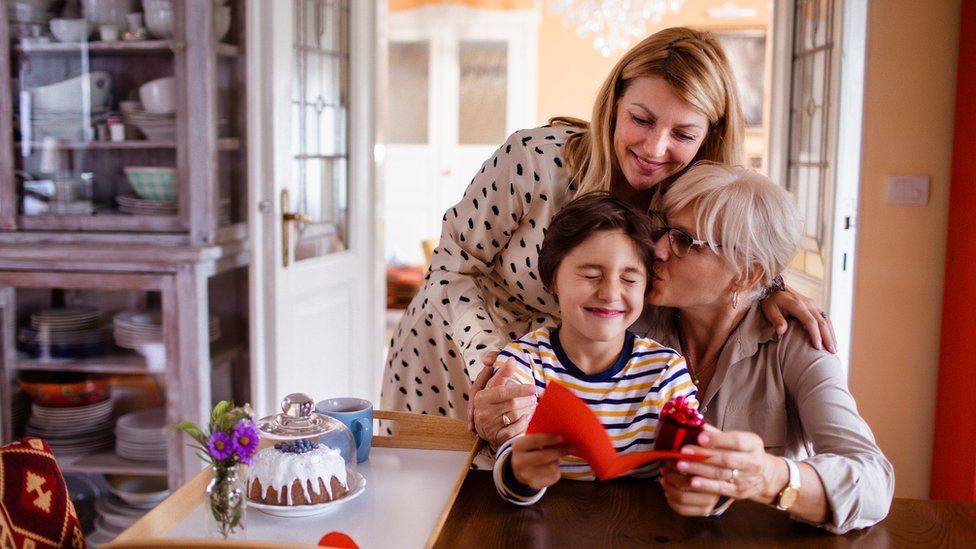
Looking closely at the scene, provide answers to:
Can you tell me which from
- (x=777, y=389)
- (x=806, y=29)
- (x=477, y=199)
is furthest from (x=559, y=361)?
(x=806, y=29)

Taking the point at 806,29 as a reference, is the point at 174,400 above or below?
below

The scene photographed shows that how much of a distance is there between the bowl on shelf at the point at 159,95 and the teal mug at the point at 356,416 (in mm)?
1834

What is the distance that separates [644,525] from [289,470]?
0.43m

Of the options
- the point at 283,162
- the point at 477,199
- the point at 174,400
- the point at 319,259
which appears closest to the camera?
the point at 477,199

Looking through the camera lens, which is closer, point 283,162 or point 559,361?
point 559,361

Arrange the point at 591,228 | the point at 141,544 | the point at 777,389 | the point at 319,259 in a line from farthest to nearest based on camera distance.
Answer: the point at 319,259
the point at 777,389
the point at 591,228
the point at 141,544

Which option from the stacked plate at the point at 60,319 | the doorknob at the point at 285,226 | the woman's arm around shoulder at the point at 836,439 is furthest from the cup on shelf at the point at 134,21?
the woman's arm around shoulder at the point at 836,439

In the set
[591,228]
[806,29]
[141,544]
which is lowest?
[141,544]

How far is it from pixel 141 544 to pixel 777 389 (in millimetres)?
962

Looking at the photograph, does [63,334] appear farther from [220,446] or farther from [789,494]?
[789,494]

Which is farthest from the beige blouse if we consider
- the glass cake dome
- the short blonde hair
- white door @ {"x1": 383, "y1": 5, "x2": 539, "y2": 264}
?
white door @ {"x1": 383, "y1": 5, "x2": 539, "y2": 264}

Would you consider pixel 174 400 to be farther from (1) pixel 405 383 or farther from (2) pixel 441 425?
(2) pixel 441 425

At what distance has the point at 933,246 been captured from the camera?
304 cm

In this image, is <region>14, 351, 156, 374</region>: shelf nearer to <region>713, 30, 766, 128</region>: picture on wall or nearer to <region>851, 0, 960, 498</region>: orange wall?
<region>851, 0, 960, 498</region>: orange wall
